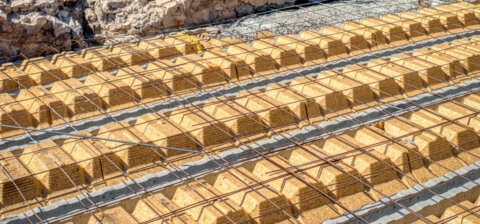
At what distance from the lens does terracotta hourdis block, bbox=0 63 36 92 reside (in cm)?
1327

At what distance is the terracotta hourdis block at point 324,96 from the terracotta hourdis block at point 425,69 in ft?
8.41

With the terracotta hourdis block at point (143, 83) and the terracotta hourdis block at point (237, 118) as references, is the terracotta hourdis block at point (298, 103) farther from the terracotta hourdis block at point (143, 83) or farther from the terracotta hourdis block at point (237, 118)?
the terracotta hourdis block at point (143, 83)

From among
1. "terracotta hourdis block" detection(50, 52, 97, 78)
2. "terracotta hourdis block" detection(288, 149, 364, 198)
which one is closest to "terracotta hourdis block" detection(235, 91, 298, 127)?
"terracotta hourdis block" detection(288, 149, 364, 198)

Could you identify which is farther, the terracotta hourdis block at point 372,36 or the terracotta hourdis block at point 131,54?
the terracotta hourdis block at point 372,36

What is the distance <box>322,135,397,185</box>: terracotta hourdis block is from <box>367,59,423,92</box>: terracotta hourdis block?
11.9 ft

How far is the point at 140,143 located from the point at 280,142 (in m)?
2.82

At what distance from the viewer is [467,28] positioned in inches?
716

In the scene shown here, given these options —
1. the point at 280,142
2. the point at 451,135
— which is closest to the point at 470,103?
the point at 451,135

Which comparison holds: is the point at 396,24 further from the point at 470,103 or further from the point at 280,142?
the point at 280,142

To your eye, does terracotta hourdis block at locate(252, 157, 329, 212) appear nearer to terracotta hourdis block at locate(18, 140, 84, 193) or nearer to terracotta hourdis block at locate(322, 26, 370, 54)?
terracotta hourdis block at locate(18, 140, 84, 193)

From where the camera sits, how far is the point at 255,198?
895 centimetres

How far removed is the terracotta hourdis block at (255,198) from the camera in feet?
29.0

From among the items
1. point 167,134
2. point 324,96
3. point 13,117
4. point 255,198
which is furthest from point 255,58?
point 255,198

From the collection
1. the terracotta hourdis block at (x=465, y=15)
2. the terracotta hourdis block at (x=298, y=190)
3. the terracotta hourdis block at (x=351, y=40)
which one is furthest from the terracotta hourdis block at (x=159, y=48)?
the terracotta hourdis block at (x=465, y=15)
